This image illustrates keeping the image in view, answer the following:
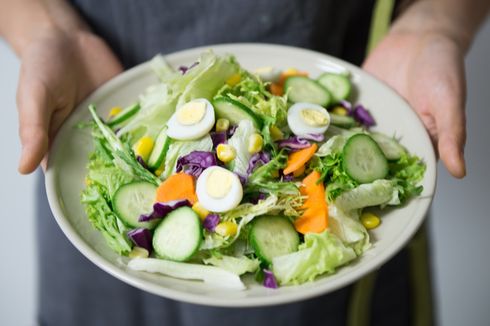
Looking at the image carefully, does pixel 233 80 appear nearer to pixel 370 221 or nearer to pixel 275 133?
pixel 275 133

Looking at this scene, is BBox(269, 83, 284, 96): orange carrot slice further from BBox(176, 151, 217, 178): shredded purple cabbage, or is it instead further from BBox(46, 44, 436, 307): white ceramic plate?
BBox(176, 151, 217, 178): shredded purple cabbage

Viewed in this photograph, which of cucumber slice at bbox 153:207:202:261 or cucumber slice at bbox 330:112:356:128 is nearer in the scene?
cucumber slice at bbox 153:207:202:261

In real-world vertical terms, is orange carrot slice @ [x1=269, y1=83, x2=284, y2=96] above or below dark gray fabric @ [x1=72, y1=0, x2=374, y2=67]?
below

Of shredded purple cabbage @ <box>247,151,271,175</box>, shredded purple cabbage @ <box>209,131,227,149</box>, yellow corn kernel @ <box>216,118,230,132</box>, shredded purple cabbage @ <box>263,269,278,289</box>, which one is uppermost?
yellow corn kernel @ <box>216,118,230,132</box>

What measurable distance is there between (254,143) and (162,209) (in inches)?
10.4

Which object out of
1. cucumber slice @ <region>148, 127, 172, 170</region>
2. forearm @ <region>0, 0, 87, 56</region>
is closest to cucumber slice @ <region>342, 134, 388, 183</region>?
cucumber slice @ <region>148, 127, 172, 170</region>

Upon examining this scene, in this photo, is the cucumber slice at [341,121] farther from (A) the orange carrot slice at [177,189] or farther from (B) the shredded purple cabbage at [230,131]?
(A) the orange carrot slice at [177,189]

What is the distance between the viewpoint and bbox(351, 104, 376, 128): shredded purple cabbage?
1.71 metres

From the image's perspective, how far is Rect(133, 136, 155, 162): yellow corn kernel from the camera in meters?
1.56

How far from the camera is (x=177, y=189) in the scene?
4.65ft

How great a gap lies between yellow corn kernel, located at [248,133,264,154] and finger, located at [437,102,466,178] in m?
0.42

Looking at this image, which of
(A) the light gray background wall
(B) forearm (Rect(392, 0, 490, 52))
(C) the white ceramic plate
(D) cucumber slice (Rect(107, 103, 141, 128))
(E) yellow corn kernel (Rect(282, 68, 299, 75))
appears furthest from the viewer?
(A) the light gray background wall

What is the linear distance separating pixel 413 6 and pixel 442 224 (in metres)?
1.23

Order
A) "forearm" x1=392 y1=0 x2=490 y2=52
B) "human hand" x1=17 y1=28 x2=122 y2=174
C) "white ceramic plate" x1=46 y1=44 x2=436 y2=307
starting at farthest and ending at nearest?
"forearm" x1=392 y1=0 x2=490 y2=52
"human hand" x1=17 y1=28 x2=122 y2=174
"white ceramic plate" x1=46 y1=44 x2=436 y2=307
